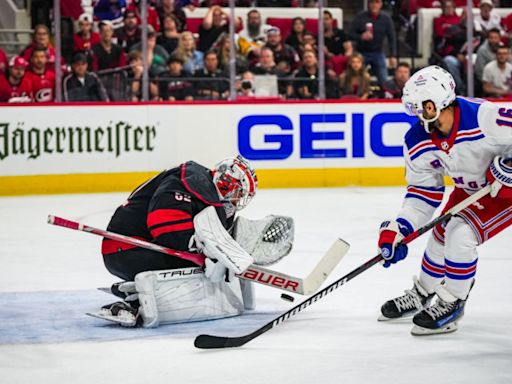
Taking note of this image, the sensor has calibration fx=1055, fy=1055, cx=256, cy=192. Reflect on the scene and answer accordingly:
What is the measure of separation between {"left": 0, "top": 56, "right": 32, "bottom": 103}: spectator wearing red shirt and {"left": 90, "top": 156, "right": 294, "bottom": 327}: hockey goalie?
4489mm

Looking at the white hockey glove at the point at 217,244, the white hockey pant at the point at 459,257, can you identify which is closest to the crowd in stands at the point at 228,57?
the white hockey glove at the point at 217,244

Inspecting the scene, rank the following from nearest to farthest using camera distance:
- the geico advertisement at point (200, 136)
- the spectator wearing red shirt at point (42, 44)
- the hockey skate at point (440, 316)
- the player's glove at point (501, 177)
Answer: the player's glove at point (501, 177) < the hockey skate at point (440, 316) < the spectator wearing red shirt at point (42, 44) < the geico advertisement at point (200, 136)

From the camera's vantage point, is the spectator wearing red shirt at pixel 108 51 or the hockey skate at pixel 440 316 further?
the spectator wearing red shirt at pixel 108 51

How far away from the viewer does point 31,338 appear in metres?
3.81

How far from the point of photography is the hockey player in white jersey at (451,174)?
3.77 meters

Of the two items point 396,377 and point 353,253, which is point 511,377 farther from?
point 353,253

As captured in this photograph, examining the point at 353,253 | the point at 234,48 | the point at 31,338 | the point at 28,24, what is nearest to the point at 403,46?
the point at 234,48

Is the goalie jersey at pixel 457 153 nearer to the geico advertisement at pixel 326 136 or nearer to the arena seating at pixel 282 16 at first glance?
the geico advertisement at pixel 326 136

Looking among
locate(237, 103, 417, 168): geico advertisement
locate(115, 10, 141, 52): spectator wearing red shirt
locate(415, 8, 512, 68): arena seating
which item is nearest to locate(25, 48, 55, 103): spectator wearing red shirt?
locate(115, 10, 141, 52): spectator wearing red shirt

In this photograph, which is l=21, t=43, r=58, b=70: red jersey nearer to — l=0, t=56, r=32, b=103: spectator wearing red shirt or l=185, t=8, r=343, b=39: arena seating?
l=0, t=56, r=32, b=103: spectator wearing red shirt

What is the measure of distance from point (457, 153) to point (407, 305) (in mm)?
661

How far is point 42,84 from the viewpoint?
8.46 m

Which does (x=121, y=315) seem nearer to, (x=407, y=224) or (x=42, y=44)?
(x=407, y=224)

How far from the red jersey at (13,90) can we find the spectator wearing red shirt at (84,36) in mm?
482
